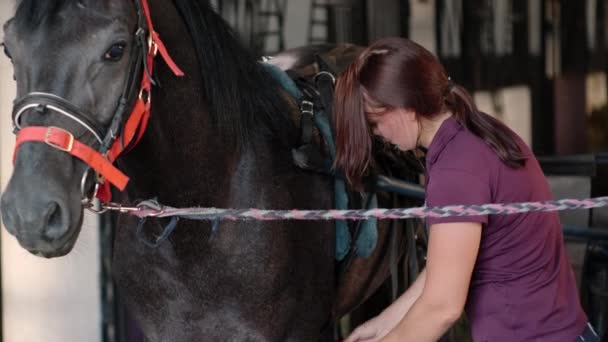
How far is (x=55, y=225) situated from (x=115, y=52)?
0.45 m

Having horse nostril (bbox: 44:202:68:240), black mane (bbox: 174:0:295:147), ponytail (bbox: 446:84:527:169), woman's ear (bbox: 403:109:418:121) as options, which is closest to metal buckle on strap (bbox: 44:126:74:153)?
horse nostril (bbox: 44:202:68:240)

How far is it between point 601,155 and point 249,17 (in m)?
1.87

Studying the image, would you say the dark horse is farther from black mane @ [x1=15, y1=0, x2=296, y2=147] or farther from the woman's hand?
the woman's hand

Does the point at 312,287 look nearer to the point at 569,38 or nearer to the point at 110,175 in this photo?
the point at 110,175

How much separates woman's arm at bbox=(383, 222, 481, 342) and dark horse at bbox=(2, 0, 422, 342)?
0.70m

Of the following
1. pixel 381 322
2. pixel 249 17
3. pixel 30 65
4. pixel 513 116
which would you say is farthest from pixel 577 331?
pixel 513 116

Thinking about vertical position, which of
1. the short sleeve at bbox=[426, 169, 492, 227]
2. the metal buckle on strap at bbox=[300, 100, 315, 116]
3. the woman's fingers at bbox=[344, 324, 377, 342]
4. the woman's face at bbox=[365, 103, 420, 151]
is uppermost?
the woman's face at bbox=[365, 103, 420, 151]

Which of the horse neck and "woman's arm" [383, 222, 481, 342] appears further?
the horse neck

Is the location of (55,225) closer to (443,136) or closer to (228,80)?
(228,80)

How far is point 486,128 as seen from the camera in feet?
7.67

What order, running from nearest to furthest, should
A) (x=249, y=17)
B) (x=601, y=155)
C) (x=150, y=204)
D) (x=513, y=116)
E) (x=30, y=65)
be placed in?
(x=30, y=65)
(x=150, y=204)
(x=601, y=155)
(x=249, y=17)
(x=513, y=116)

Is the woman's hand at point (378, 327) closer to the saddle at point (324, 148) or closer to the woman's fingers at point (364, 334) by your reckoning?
the woman's fingers at point (364, 334)

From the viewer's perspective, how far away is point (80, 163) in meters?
2.35

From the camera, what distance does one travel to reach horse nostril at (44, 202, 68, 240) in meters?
2.24
